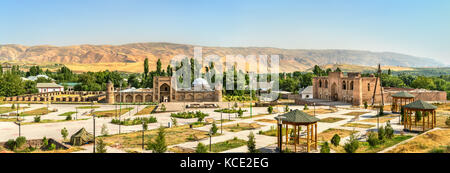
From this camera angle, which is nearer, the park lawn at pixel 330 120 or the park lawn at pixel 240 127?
the park lawn at pixel 240 127

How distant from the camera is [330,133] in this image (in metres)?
27.7

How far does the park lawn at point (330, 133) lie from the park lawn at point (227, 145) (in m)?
6.99

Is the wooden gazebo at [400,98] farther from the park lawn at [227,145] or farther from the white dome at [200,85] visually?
the white dome at [200,85]

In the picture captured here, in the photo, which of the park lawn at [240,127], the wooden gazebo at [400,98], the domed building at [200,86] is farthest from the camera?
the domed building at [200,86]

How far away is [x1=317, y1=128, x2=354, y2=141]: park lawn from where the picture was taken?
84.0 feet

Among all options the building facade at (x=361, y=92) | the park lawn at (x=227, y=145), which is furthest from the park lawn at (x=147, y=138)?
the building facade at (x=361, y=92)

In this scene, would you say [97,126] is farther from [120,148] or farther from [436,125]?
[436,125]

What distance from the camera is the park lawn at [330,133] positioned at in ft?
84.0

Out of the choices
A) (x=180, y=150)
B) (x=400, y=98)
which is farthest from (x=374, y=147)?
(x=400, y=98)

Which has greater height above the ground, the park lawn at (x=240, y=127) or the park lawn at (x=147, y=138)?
the park lawn at (x=240, y=127)

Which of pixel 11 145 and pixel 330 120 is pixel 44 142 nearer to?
pixel 11 145

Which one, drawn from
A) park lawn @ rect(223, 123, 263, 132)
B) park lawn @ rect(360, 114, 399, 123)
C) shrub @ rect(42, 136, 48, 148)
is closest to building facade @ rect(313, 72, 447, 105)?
park lawn @ rect(360, 114, 399, 123)

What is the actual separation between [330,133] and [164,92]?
4304cm

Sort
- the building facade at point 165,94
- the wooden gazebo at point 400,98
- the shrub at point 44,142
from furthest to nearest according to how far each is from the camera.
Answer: the building facade at point 165,94 → the wooden gazebo at point 400,98 → the shrub at point 44,142
